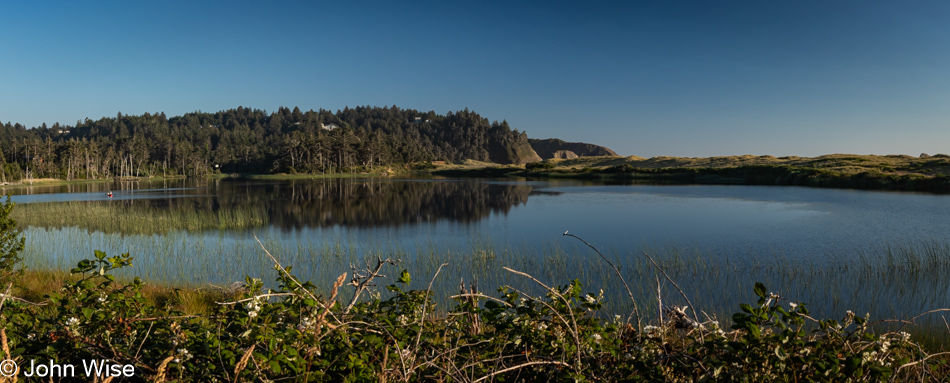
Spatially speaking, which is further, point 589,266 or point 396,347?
point 589,266

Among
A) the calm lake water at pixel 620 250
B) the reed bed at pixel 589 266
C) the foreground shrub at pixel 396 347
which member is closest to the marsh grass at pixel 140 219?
the calm lake water at pixel 620 250

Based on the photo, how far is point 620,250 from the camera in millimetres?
14383

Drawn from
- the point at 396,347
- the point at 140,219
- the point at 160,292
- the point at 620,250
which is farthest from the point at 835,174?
the point at 396,347

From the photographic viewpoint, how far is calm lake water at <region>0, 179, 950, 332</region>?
32.0 feet

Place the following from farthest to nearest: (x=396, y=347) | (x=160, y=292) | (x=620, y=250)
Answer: (x=620, y=250) < (x=160, y=292) < (x=396, y=347)

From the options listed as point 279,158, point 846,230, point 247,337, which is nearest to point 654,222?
point 846,230

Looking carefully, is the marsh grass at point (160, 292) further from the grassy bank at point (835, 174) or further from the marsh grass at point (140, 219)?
the grassy bank at point (835, 174)

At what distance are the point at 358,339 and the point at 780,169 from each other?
68382mm

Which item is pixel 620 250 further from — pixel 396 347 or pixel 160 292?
pixel 396 347

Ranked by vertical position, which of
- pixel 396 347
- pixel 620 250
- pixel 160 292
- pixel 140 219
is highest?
pixel 396 347

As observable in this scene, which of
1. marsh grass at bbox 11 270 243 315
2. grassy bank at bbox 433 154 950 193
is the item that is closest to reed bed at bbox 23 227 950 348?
marsh grass at bbox 11 270 243 315

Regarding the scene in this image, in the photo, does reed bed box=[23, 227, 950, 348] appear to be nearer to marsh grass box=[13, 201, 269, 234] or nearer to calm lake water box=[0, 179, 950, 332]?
calm lake water box=[0, 179, 950, 332]

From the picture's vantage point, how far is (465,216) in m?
24.7

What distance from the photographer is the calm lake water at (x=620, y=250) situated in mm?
9750
